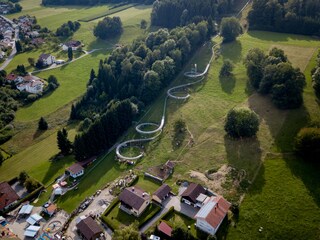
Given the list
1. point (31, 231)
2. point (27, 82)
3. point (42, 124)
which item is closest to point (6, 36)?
point (27, 82)

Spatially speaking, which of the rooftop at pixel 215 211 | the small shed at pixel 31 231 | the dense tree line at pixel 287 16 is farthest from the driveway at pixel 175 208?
the dense tree line at pixel 287 16

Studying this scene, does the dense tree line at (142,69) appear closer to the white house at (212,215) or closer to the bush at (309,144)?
the white house at (212,215)

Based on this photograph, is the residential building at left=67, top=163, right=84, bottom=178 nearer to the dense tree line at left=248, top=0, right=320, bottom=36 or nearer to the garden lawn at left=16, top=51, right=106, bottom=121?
the garden lawn at left=16, top=51, right=106, bottom=121

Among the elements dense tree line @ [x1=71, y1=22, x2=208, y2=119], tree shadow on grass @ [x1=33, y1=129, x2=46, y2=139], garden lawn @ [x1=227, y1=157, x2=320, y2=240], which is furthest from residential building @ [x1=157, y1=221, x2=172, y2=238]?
tree shadow on grass @ [x1=33, y1=129, x2=46, y2=139]

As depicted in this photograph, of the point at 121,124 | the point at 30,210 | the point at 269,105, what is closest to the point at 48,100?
the point at 121,124

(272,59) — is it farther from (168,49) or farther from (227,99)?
(168,49)

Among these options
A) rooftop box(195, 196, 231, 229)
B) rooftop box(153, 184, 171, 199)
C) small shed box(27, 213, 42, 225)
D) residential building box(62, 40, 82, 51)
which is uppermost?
rooftop box(195, 196, 231, 229)
